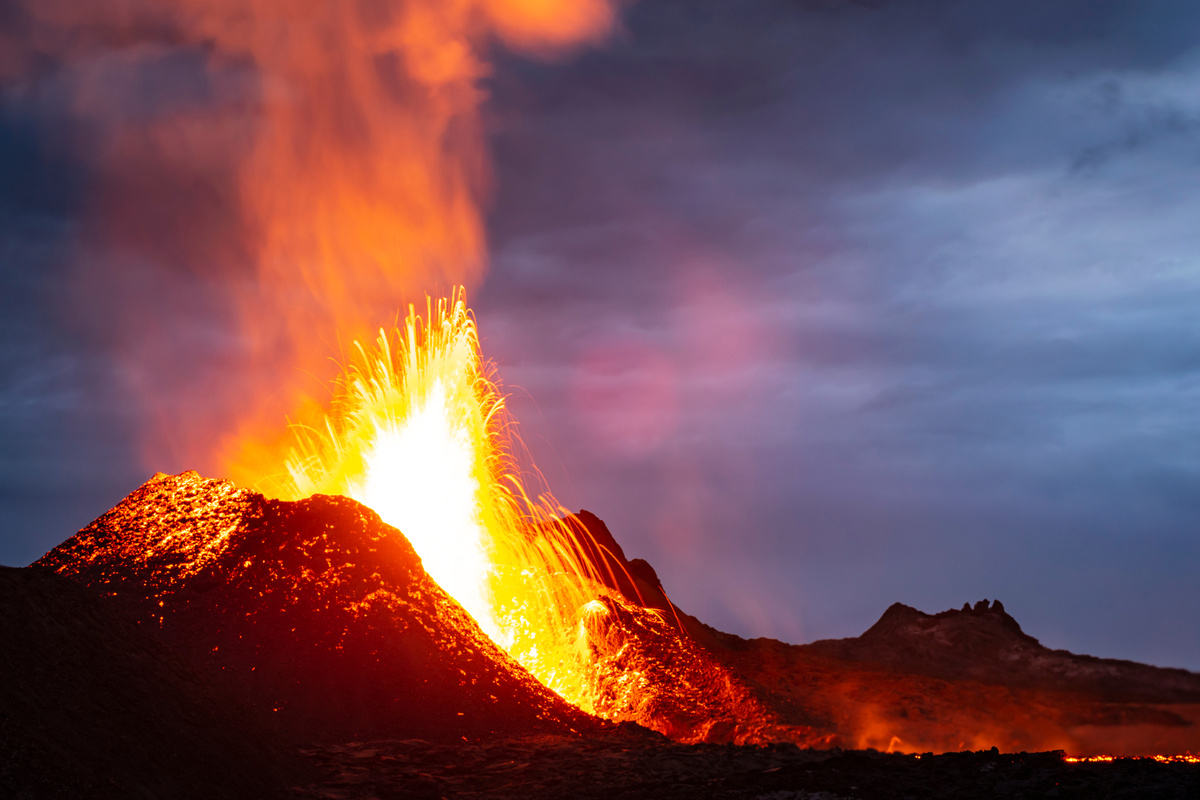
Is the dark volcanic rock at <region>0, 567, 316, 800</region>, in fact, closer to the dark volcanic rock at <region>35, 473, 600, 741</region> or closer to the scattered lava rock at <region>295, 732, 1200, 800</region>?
the scattered lava rock at <region>295, 732, 1200, 800</region>

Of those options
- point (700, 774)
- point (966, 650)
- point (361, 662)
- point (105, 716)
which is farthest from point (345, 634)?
point (966, 650)

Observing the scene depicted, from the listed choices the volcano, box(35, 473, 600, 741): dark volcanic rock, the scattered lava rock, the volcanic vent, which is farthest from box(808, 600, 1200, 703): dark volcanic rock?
box(35, 473, 600, 741): dark volcanic rock

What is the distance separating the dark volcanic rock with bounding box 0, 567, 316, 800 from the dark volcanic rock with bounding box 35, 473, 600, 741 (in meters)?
3.06

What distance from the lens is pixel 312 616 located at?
81.3ft

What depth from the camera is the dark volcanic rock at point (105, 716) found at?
14281 mm

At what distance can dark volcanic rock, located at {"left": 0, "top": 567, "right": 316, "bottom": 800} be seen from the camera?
14.3 metres

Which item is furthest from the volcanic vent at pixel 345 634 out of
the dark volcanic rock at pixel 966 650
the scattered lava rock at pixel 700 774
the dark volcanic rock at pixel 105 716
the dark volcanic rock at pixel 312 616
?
the dark volcanic rock at pixel 966 650

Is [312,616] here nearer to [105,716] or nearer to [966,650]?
[105,716]

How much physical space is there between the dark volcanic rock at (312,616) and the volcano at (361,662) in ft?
0.18

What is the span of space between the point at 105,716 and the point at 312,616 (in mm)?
8492

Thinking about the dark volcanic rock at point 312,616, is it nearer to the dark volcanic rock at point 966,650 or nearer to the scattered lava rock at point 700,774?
the scattered lava rock at point 700,774

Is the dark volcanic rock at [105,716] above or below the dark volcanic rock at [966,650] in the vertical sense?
below

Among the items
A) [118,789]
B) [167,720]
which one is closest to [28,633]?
[167,720]

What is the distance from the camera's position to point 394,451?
33.5 m
